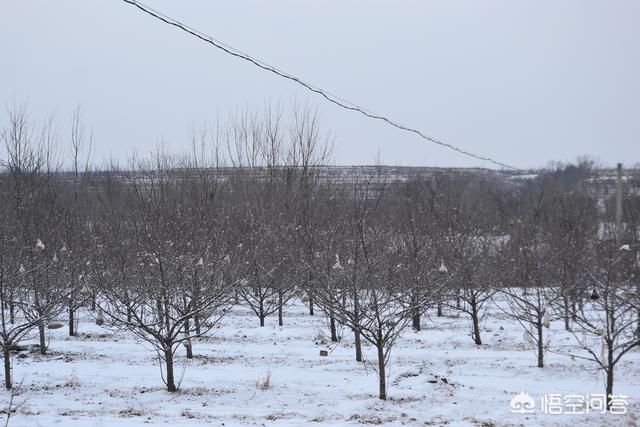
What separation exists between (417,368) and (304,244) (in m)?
5.84

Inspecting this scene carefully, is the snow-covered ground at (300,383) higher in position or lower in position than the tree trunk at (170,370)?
lower

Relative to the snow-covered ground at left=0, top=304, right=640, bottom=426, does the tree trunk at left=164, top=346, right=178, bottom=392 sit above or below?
above

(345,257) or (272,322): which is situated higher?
(345,257)

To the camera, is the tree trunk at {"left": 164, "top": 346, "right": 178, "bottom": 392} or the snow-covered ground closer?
the snow-covered ground

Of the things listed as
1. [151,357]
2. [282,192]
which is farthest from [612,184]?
[151,357]

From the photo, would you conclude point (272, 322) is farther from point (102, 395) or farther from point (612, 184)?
point (612, 184)

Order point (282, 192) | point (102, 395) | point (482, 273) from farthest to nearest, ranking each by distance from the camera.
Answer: point (282, 192), point (482, 273), point (102, 395)

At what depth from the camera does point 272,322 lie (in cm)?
1469

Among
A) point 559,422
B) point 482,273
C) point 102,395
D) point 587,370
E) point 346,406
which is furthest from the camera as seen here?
point 482,273

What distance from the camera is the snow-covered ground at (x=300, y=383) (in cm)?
698

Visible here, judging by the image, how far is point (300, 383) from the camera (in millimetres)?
8648

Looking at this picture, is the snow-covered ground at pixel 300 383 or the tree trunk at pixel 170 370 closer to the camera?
the snow-covered ground at pixel 300 383

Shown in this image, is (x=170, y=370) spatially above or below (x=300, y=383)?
above

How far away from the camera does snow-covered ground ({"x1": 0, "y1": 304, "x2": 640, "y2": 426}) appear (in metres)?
6.98
